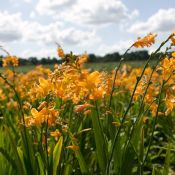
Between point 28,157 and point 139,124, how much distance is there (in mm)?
785

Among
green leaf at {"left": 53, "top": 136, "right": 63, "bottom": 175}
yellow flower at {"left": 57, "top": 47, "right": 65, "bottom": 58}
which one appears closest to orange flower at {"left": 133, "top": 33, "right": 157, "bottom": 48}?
green leaf at {"left": 53, "top": 136, "right": 63, "bottom": 175}

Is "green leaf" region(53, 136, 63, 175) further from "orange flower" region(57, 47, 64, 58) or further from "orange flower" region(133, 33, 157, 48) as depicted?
"orange flower" region(57, 47, 64, 58)

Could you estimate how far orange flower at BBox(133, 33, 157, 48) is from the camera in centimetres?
208

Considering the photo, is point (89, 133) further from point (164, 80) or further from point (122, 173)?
point (164, 80)

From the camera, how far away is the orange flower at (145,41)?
2080mm

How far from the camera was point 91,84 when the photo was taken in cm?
150

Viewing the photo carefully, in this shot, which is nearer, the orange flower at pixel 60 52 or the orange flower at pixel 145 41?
the orange flower at pixel 145 41

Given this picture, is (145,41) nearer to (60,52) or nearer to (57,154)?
(57,154)

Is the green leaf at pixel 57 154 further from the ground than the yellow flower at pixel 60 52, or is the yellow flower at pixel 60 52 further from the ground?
the yellow flower at pixel 60 52

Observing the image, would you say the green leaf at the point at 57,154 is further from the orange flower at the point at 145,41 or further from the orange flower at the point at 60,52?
the orange flower at the point at 60,52

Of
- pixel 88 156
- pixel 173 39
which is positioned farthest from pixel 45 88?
pixel 88 156

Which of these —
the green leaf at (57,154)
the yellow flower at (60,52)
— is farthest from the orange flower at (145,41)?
the yellow flower at (60,52)

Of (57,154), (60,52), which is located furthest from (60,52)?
(57,154)

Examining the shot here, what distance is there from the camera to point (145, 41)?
2092 mm
